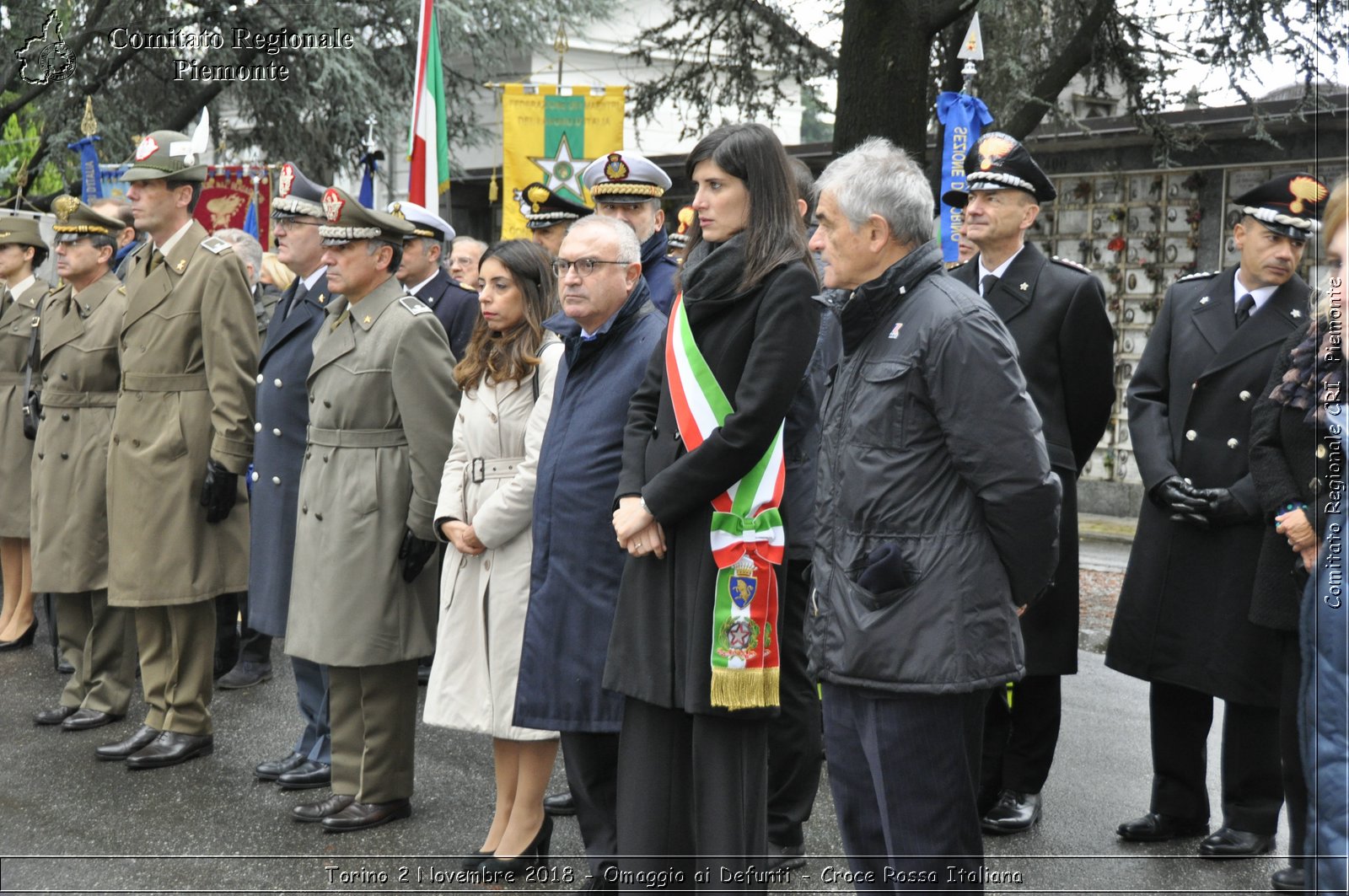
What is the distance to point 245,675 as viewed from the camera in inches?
286

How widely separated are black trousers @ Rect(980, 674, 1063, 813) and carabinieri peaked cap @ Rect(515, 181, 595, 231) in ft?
9.34

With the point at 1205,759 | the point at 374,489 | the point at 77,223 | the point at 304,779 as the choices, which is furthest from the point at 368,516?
the point at 1205,759

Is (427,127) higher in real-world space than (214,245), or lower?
higher

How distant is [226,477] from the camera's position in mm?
5684

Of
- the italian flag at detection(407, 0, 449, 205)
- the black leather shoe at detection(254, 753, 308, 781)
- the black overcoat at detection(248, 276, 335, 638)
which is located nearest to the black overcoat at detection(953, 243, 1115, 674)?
the black overcoat at detection(248, 276, 335, 638)

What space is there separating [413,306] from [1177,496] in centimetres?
274

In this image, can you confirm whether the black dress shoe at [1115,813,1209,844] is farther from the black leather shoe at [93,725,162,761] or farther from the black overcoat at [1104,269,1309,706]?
the black leather shoe at [93,725,162,761]

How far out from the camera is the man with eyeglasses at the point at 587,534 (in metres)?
4.09

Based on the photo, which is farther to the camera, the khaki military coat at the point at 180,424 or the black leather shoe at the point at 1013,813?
the khaki military coat at the point at 180,424

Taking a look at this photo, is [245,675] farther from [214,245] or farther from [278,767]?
[214,245]

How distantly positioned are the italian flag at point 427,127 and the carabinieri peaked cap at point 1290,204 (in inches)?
206

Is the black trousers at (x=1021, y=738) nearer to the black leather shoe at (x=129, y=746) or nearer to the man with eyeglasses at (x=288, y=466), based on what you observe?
the man with eyeglasses at (x=288, y=466)

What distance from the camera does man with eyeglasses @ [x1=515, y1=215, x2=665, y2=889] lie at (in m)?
4.09

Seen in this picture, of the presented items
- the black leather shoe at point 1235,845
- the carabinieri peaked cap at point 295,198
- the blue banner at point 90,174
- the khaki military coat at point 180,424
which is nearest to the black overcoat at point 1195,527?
the black leather shoe at point 1235,845
